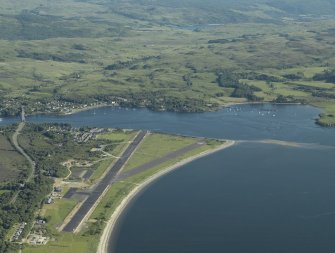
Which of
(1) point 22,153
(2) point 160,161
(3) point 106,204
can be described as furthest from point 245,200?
(1) point 22,153

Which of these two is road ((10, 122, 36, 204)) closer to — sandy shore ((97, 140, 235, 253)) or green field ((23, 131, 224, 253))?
green field ((23, 131, 224, 253))

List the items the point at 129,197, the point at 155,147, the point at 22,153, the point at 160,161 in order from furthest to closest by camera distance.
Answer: the point at 155,147
the point at 22,153
the point at 160,161
the point at 129,197

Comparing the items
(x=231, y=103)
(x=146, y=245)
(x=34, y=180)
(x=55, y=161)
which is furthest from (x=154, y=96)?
(x=146, y=245)

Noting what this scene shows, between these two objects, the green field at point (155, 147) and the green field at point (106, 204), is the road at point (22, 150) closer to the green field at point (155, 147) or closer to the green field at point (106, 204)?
the green field at point (106, 204)

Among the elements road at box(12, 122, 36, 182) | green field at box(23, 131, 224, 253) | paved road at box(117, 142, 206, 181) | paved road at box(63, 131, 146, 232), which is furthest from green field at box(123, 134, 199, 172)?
road at box(12, 122, 36, 182)

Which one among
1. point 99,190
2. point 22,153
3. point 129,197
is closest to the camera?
point 129,197

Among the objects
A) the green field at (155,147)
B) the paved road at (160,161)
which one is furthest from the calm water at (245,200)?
the green field at (155,147)

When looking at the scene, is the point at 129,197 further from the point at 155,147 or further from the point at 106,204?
the point at 155,147
